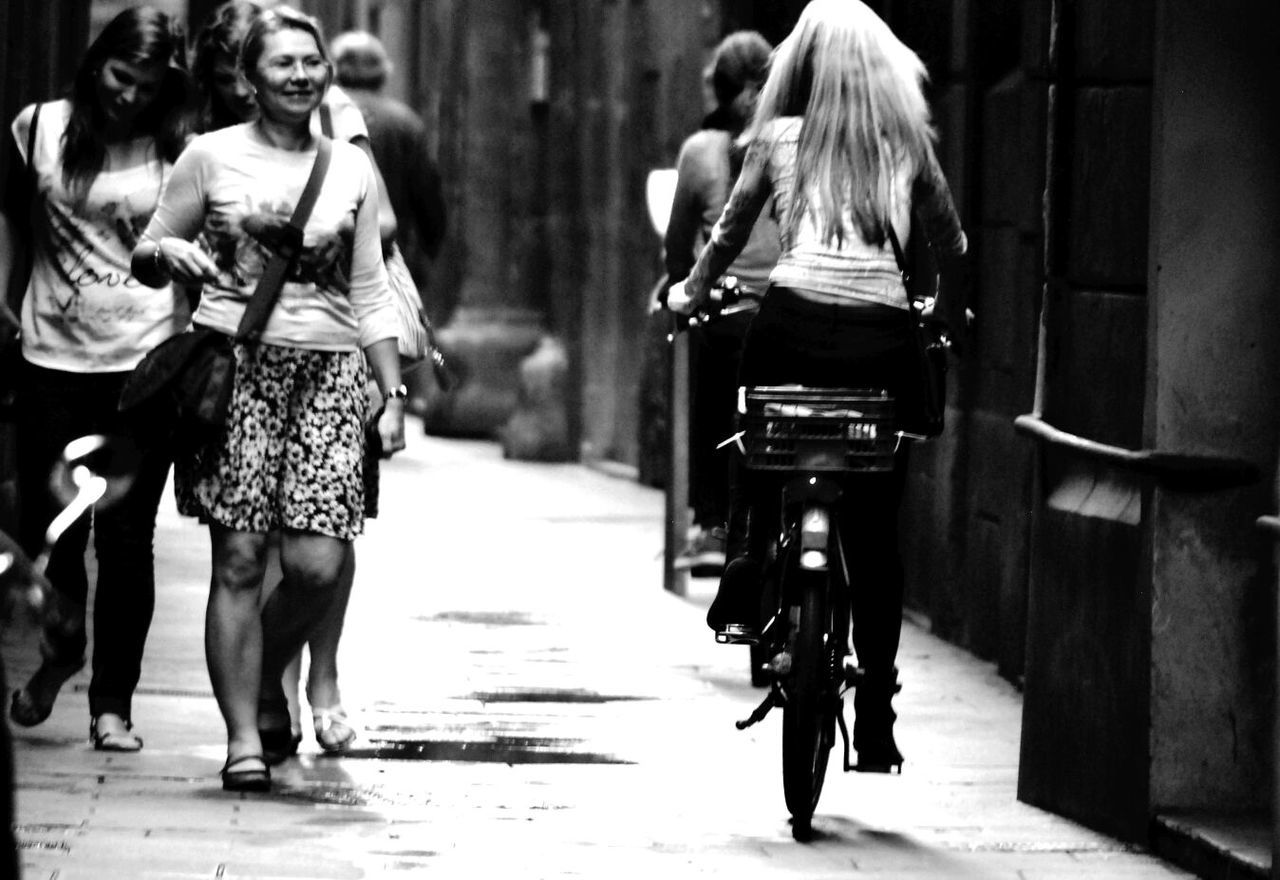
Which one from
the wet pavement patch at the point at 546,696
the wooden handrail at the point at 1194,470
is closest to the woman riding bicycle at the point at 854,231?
the wooden handrail at the point at 1194,470

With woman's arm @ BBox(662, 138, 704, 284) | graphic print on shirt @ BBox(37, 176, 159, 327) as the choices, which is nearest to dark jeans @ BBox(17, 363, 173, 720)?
graphic print on shirt @ BBox(37, 176, 159, 327)

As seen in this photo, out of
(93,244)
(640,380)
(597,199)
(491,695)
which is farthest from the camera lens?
(597,199)

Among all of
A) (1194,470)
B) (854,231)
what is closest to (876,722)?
(1194,470)

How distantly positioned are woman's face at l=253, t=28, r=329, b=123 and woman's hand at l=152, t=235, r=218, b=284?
1.32 feet

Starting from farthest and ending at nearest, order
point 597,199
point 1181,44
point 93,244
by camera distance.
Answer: point 597,199
point 93,244
point 1181,44

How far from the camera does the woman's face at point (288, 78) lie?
23.7 ft

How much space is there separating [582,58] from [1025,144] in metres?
10.3

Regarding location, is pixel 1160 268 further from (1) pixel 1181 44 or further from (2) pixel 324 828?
(2) pixel 324 828

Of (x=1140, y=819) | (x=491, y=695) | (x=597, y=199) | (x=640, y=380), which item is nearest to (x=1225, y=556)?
(x=1140, y=819)

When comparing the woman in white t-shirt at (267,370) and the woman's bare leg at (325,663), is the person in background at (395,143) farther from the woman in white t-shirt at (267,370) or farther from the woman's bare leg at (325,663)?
the woman in white t-shirt at (267,370)

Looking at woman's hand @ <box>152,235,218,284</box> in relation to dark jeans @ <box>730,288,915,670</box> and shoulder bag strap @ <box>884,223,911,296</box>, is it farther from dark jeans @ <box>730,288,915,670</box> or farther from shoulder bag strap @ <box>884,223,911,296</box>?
shoulder bag strap @ <box>884,223,911,296</box>

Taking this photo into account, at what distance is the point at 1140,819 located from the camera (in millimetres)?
6723

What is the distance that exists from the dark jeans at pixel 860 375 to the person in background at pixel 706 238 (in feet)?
7.11

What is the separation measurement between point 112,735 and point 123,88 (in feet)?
5.51
